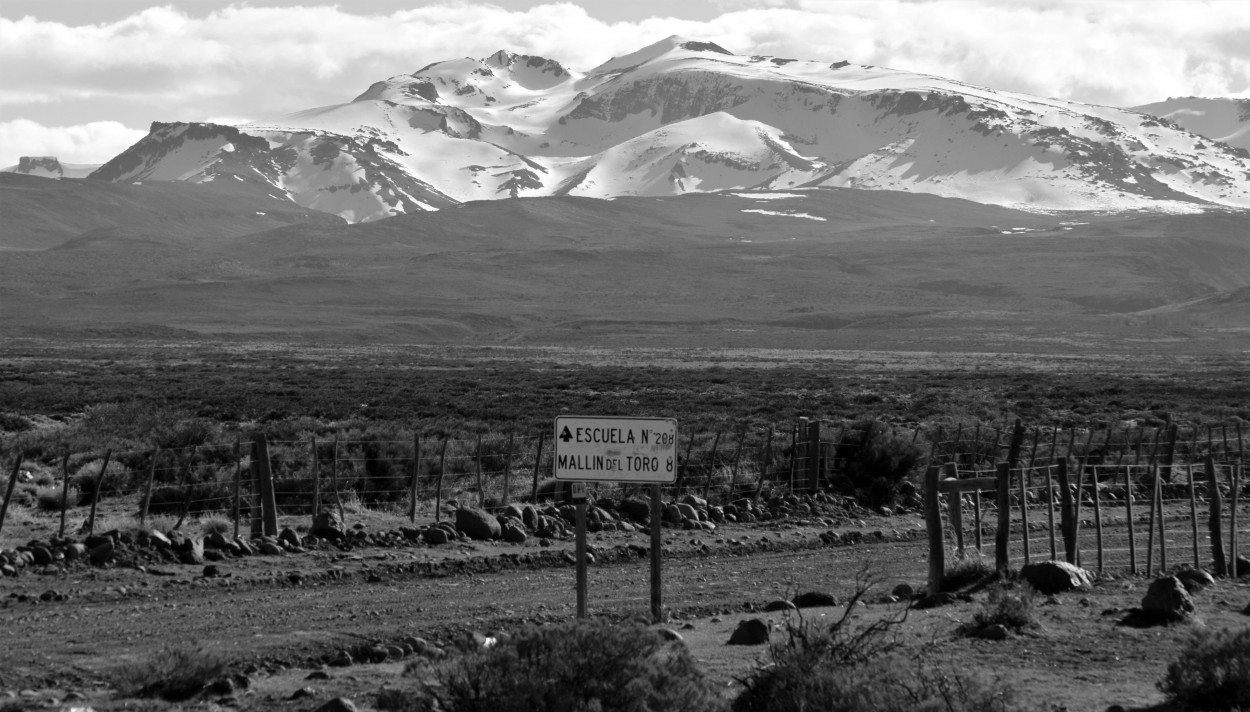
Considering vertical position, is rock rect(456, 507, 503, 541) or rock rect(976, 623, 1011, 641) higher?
rock rect(456, 507, 503, 541)

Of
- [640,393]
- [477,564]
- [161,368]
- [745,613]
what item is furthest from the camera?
[161,368]

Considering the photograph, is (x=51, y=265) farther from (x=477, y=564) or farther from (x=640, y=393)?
(x=477, y=564)

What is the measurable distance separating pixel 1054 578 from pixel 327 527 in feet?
24.2

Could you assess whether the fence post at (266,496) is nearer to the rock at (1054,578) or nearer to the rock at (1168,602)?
the rock at (1054,578)

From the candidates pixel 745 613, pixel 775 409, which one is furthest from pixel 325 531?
pixel 775 409

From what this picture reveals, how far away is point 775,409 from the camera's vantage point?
128 ft

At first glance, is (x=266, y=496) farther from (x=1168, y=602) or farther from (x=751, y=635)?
(x=1168, y=602)

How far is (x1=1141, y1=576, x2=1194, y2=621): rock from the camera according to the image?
→ 35.2ft

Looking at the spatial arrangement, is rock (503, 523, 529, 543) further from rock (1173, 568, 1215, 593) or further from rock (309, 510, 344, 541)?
rock (1173, 568, 1215, 593)

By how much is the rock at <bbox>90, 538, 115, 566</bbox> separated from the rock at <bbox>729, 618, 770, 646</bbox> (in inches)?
253

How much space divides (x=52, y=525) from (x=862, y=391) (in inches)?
1495

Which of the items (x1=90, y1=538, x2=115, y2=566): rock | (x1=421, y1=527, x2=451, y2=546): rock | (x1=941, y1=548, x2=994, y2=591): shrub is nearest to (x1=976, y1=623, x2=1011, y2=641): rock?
(x1=941, y1=548, x2=994, y2=591): shrub

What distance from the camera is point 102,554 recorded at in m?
13.6

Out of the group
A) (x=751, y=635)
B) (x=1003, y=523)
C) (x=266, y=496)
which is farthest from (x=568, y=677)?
(x=266, y=496)
